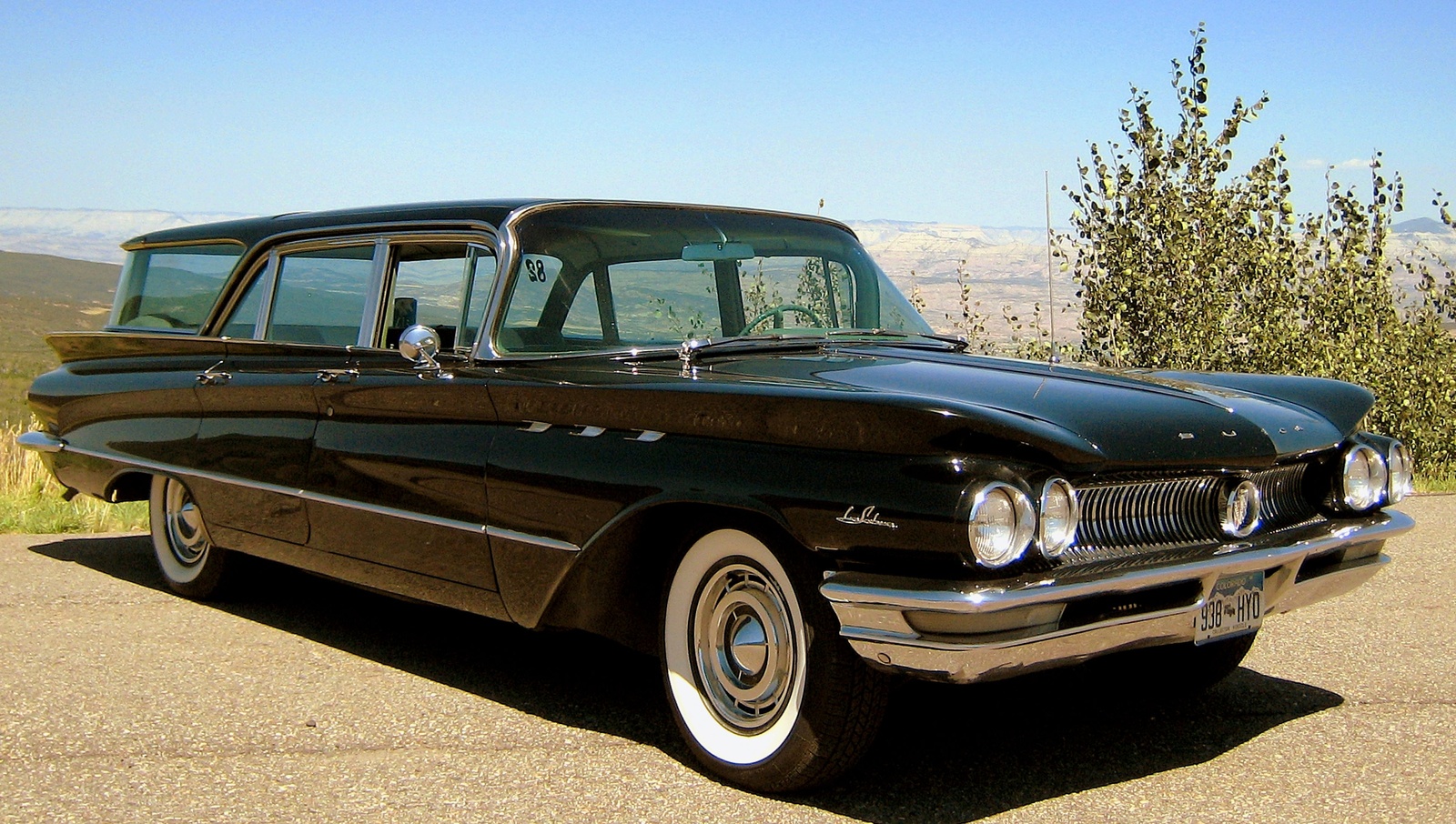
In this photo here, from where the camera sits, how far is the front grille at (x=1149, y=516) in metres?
3.59

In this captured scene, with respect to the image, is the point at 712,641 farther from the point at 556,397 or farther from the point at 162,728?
the point at 162,728

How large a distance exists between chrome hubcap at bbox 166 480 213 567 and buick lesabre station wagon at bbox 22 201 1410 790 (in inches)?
2.9

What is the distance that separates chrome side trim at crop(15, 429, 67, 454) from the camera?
6.91 meters

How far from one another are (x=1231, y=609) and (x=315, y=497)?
3136mm

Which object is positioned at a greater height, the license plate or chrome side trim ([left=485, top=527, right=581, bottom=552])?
chrome side trim ([left=485, top=527, right=581, bottom=552])

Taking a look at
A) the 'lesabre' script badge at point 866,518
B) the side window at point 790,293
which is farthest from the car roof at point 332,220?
the 'lesabre' script badge at point 866,518

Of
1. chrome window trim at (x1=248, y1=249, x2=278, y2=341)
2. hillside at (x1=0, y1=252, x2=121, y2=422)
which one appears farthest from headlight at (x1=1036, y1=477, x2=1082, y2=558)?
→ hillside at (x1=0, y1=252, x2=121, y2=422)

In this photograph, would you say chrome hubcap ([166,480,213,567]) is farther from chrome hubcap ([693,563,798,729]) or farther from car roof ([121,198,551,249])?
chrome hubcap ([693,563,798,729])

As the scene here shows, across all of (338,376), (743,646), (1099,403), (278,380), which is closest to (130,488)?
(278,380)

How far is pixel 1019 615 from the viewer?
3324mm

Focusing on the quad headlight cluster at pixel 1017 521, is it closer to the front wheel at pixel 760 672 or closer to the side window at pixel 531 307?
the front wheel at pixel 760 672

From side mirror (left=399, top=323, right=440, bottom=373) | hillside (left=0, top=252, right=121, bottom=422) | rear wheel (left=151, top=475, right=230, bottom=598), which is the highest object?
side mirror (left=399, top=323, right=440, bottom=373)

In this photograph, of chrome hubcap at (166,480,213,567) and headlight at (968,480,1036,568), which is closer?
headlight at (968,480,1036,568)

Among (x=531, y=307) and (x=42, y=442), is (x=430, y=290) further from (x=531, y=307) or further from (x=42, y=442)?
(x=42, y=442)
